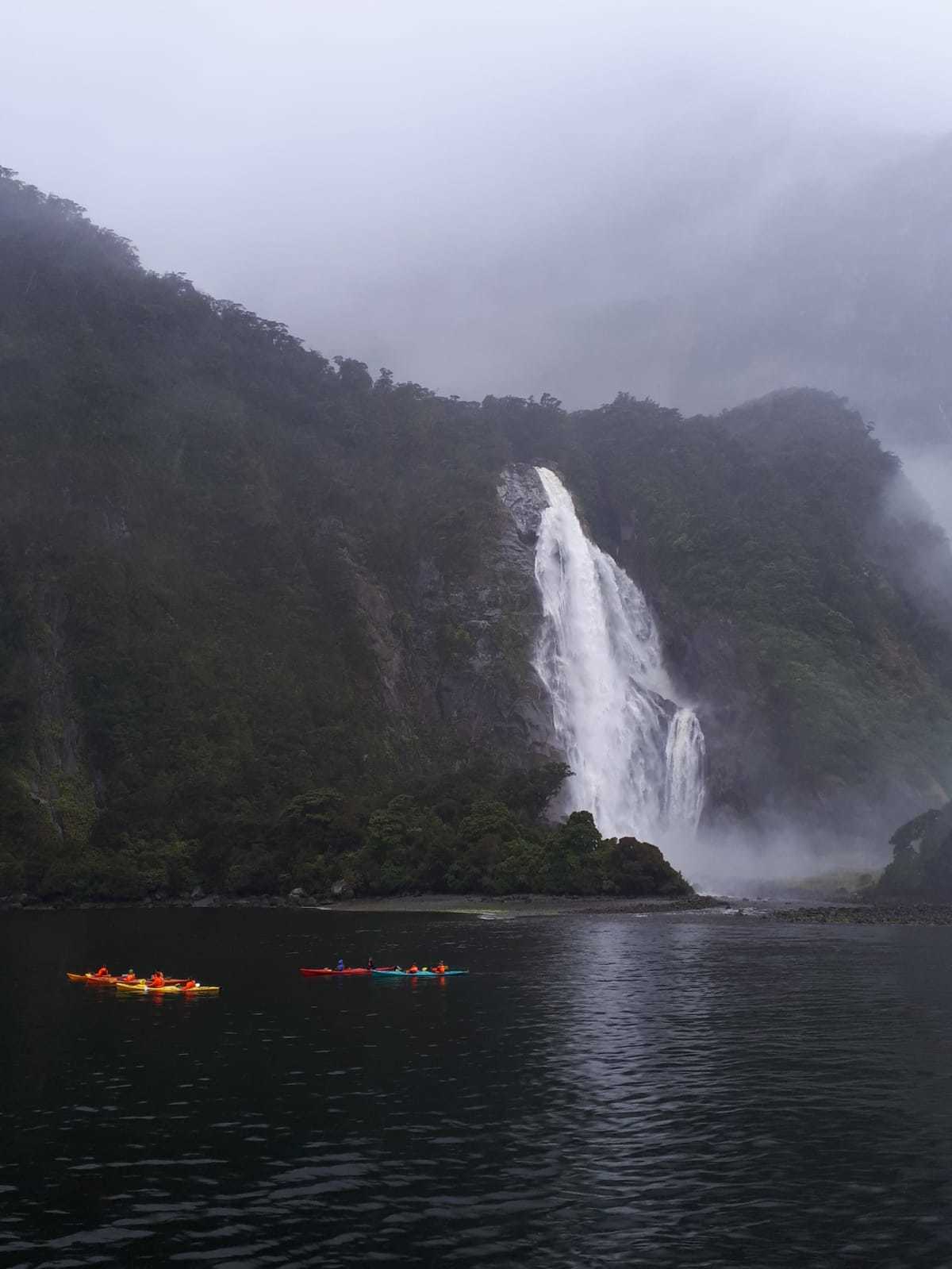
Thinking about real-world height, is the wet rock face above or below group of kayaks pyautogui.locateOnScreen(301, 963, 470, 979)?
above

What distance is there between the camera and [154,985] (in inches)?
1468

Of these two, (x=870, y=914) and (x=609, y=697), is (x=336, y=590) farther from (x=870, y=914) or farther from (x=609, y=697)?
(x=870, y=914)

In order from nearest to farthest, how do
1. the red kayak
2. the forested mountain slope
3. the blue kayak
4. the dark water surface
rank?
the dark water surface
the blue kayak
the red kayak
the forested mountain slope

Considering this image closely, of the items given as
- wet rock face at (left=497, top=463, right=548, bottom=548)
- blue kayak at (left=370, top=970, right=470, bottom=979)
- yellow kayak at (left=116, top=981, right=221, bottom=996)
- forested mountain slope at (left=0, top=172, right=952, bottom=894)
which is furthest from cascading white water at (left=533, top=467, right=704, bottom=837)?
yellow kayak at (left=116, top=981, right=221, bottom=996)

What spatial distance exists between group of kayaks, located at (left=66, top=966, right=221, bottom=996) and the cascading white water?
196ft

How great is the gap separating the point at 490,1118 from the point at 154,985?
61.3 feet

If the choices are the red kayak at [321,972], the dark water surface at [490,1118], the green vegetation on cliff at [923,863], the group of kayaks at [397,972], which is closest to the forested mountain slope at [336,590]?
the green vegetation on cliff at [923,863]

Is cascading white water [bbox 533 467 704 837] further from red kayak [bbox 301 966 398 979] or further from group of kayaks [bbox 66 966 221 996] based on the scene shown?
group of kayaks [bbox 66 966 221 996]

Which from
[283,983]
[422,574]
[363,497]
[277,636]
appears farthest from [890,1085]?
[363,497]

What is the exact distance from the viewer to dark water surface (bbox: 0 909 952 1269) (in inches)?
616

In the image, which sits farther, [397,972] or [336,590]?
[336,590]

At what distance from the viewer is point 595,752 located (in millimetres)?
104062

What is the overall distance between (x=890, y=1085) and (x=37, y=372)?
116 m

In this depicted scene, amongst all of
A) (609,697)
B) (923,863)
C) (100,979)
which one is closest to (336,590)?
(609,697)
